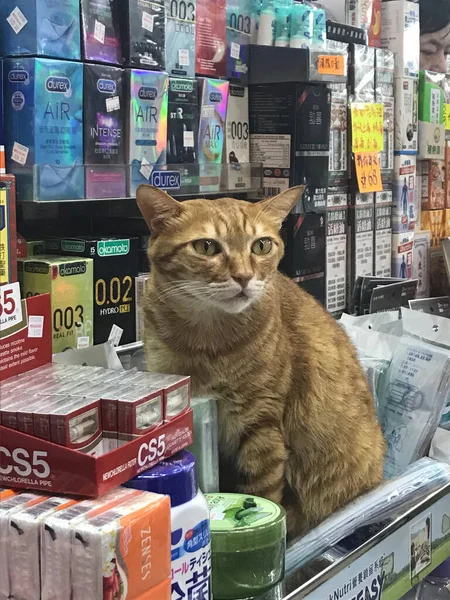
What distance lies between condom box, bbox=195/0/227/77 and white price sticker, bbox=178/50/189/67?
10 cm

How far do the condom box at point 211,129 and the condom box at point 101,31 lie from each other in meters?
0.34

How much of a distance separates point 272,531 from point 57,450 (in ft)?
1.07

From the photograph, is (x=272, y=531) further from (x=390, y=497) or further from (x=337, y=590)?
(x=390, y=497)

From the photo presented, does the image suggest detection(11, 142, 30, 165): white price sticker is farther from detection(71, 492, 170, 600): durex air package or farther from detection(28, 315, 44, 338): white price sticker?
detection(71, 492, 170, 600): durex air package

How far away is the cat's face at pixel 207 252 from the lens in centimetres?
120

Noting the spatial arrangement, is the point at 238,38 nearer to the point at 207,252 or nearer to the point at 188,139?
the point at 188,139

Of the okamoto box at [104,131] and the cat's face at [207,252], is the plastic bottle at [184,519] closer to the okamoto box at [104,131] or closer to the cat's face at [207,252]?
the cat's face at [207,252]

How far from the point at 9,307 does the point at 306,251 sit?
142cm

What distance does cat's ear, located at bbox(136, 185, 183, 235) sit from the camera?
1211 millimetres

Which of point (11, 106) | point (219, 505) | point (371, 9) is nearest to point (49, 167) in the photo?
point (11, 106)

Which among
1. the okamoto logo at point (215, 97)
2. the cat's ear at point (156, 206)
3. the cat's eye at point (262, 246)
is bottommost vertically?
the cat's eye at point (262, 246)

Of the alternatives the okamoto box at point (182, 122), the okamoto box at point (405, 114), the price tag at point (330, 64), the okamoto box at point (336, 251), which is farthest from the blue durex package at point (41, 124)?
the okamoto box at point (405, 114)

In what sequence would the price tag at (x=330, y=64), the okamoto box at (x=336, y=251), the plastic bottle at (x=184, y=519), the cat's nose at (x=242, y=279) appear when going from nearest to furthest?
the plastic bottle at (x=184, y=519) < the cat's nose at (x=242, y=279) < the price tag at (x=330, y=64) < the okamoto box at (x=336, y=251)

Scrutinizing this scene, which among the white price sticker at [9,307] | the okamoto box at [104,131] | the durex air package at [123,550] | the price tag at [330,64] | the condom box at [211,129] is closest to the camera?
the durex air package at [123,550]
